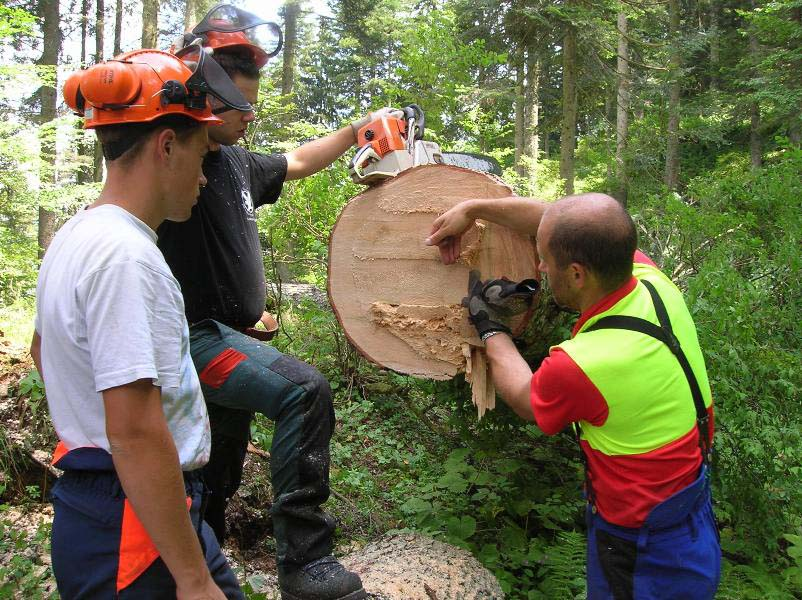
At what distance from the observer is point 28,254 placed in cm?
997

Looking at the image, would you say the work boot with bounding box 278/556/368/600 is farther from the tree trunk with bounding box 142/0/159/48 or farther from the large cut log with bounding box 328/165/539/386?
the tree trunk with bounding box 142/0/159/48

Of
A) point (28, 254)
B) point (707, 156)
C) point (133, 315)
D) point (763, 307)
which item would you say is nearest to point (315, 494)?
point (133, 315)

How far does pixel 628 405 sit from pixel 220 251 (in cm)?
Answer: 159

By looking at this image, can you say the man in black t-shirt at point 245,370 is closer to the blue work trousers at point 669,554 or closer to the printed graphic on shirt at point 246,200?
the printed graphic on shirt at point 246,200

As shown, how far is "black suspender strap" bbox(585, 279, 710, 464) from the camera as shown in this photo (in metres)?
1.88

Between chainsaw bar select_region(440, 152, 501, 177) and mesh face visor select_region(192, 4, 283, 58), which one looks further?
chainsaw bar select_region(440, 152, 501, 177)

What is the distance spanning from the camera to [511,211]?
2484 mm

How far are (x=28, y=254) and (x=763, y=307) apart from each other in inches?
409

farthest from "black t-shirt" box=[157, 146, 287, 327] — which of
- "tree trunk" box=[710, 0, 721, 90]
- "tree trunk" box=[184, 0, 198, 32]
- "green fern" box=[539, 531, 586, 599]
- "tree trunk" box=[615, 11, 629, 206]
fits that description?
"tree trunk" box=[710, 0, 721, 90]

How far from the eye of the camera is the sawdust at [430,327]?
8.68ft

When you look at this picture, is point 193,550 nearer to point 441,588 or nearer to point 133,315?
point 133,315

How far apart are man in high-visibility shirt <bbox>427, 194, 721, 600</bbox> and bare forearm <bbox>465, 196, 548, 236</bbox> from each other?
16.9 inches

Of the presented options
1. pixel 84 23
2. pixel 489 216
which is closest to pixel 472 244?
pixel 489 216

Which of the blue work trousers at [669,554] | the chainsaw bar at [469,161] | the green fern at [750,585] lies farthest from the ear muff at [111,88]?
A: the green fern at [750,585]
